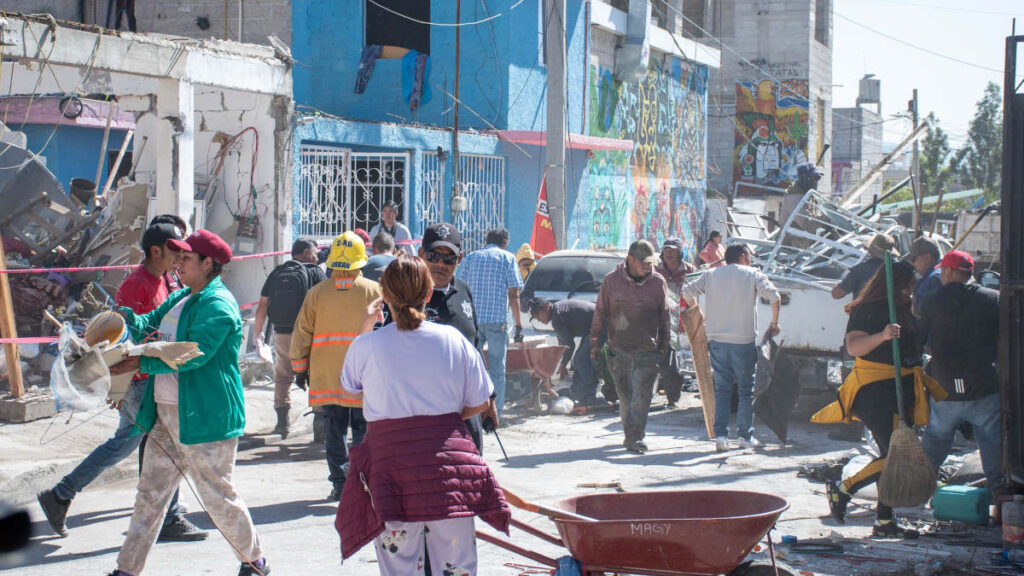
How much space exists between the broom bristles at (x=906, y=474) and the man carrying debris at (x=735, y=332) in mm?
2988

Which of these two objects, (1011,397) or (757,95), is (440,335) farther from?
(757,95)

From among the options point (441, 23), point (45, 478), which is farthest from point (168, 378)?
point (441, 23)

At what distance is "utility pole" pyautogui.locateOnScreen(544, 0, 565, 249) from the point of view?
16.2 metres

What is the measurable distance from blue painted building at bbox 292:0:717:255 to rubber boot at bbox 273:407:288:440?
491 centimetres

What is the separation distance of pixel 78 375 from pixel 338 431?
2683 mm

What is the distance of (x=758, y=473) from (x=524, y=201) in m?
11.4

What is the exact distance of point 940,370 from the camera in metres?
7.09

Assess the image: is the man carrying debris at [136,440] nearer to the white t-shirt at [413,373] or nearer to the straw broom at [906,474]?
the white t-shirt at [413,373]

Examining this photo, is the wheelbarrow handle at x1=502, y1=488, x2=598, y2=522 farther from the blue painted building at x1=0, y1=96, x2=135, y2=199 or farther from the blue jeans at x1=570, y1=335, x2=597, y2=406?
the blue painted building at x1=0, y1=96, x2=135, y2=199

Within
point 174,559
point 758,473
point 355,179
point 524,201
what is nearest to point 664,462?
point 758,473

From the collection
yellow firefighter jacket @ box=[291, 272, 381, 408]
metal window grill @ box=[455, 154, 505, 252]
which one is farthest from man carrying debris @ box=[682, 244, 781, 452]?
metal window grill @ box=[455, 154, 505, 252]

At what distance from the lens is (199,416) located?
5027 mm

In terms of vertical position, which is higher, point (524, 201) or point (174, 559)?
point (524, 201)

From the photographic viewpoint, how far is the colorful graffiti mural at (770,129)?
35.2m
